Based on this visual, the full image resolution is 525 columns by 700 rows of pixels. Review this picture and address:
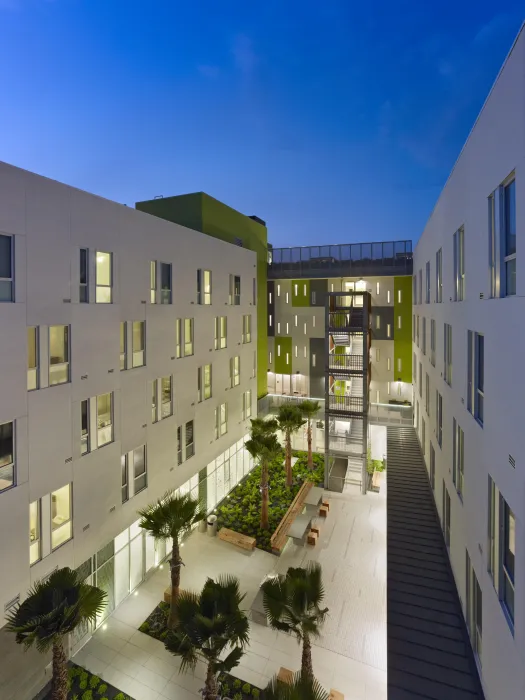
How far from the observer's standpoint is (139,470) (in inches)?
520

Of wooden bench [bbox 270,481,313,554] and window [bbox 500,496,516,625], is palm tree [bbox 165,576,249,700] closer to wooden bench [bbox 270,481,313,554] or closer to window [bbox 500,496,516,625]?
window [bbox 500,496,516,625]

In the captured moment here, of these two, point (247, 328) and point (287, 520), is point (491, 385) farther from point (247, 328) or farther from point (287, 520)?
point (247, 328)

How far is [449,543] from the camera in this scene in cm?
1192

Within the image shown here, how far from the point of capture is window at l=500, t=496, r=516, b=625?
579cm

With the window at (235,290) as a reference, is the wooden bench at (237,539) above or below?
below

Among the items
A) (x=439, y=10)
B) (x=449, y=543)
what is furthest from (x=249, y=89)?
(x=449, y=543)

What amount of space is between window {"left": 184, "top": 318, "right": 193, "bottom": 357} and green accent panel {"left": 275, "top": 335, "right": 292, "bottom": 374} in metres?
15.6

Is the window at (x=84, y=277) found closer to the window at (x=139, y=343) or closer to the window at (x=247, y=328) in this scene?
the window at (x=139, y=343)

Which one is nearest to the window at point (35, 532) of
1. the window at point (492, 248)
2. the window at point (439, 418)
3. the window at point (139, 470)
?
the window at point (139, 470)

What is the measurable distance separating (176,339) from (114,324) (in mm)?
3839

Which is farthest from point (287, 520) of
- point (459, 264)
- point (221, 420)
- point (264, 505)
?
point (459, 264)

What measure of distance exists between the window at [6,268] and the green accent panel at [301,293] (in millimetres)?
24332

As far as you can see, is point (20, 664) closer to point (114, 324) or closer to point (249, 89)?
point (114, 324)

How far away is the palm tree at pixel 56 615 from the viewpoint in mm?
6852
